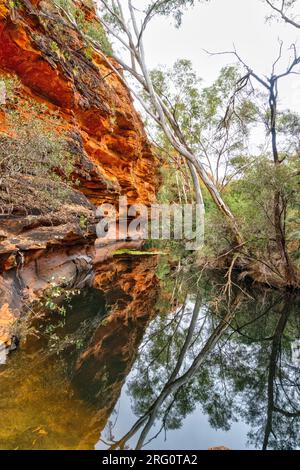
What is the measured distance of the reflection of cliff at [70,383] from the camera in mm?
2730

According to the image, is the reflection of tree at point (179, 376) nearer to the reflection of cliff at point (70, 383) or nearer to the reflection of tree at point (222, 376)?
the reflection of tree at point (222, 376)

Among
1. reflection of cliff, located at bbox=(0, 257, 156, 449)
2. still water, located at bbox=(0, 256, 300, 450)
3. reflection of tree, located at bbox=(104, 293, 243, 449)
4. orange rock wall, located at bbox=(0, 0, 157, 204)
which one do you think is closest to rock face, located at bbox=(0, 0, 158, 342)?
orange rock wall, located at bbox=(0, 0, 157, 204)

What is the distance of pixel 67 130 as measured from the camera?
37.6 feet

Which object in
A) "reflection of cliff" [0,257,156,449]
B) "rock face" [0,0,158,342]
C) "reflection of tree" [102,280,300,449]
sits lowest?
"reflection of tree" [102,280,300,449]

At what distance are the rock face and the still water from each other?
1.04 m

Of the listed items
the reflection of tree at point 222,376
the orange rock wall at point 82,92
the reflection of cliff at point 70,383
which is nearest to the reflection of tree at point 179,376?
the reflection of tree at point 222,376

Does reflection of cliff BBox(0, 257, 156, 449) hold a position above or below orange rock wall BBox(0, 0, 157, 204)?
below

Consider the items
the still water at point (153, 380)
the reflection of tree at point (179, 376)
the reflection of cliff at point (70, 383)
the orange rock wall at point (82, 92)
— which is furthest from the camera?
the orange rock wall at point (82, 92)

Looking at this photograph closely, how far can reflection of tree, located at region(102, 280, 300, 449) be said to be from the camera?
10.8 ft

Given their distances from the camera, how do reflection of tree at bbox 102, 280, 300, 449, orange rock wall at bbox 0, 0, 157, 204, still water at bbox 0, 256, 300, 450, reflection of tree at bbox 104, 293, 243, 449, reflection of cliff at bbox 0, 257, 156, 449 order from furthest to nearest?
orange rock wall at bbox 0, 0, 157, 204, reflection of tree at bbox 102, 280, 300, 449, reflection of tree at bbox 104, 293, 243, 449, still water at bbox 0, 256, 300, 450, reflection of cliff at bbox 0, 257, 156, 449

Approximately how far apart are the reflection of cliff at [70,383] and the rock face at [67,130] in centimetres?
80

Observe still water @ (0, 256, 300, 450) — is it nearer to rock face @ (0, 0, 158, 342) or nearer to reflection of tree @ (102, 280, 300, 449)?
reflection of tree @ (102, 280, 300, 449)

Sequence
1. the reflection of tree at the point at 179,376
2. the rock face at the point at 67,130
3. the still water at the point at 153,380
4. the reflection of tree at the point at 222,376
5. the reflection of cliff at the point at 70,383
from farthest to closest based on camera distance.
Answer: the rock face at the point at 67,130
the reflection of tree at the point at 222,376
the reflection of tree at the point at 179,376
the still water at the point at 153,380
the reflection of cliff at the point at 70,383
